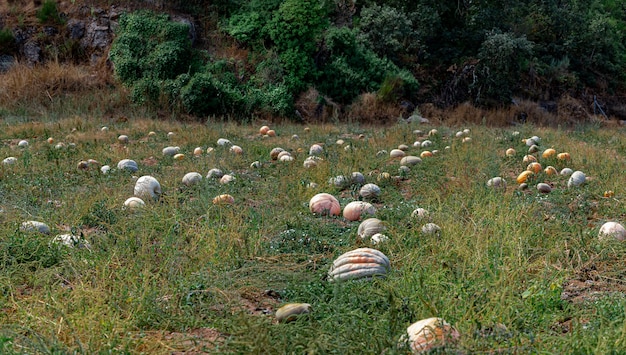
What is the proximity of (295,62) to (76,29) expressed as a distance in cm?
515

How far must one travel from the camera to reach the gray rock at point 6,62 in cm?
1329

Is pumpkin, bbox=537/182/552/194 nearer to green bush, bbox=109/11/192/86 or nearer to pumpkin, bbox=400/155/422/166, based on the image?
pumpkin, bbox=400/155/422/166

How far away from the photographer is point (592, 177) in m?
5.67

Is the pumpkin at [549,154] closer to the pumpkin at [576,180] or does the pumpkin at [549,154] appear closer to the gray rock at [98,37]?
the pumpkin at [576,180]

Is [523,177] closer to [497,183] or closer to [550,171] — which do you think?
[550,171]

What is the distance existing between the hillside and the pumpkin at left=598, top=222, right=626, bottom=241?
895 cm

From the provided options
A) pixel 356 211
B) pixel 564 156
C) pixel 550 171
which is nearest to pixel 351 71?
pixel 564 156

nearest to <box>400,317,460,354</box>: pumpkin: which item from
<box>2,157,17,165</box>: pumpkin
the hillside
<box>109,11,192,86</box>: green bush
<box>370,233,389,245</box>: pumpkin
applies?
<box>370,233,389,245</box>: pumpkin

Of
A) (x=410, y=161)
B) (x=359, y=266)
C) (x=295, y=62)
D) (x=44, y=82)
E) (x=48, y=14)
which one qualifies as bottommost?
(x=44, y=82)

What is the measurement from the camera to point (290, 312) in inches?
97.2

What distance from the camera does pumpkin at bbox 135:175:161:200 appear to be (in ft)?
15.7

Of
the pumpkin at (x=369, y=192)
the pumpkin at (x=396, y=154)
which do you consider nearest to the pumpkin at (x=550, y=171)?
the pumpkin at (x=396, y=154)

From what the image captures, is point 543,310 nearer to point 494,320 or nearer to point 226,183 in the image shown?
point 494,320

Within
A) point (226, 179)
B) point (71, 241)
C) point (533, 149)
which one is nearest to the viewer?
point (71, 241)
